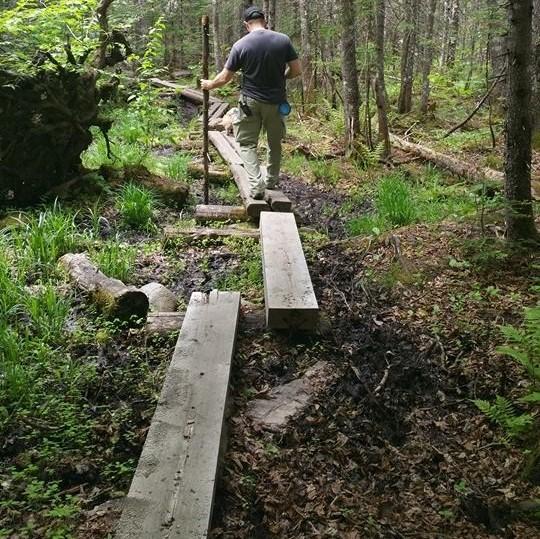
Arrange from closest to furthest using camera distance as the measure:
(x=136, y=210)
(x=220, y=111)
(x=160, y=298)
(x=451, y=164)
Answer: (x=160, y=298) → (x=136, y=210) → (x=451, y=164) → (x=220, y=111)

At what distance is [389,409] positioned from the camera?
3.62m

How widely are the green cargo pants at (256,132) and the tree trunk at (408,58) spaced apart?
9.16 m

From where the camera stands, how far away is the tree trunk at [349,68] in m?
10.3

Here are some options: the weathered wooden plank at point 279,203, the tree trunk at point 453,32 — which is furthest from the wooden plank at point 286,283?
the tree trunk at point 453,32

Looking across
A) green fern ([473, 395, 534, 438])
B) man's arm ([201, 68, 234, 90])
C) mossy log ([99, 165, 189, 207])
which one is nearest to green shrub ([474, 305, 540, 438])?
green fern ([473, 395, 534, 438])

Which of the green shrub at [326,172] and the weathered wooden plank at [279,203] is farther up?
the weathered wooden plank at [279,203]

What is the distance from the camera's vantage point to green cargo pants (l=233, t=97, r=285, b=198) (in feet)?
24.4

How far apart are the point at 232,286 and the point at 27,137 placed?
12.7 feet

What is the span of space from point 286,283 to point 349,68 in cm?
740

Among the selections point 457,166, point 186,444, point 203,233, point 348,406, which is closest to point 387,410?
point 348,406

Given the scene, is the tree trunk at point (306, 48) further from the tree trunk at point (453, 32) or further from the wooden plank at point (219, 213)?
the wooden plank at point (219, 213)

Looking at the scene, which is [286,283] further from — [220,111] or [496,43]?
[220,111]

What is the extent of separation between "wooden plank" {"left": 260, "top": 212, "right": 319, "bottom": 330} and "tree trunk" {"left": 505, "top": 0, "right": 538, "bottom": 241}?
79.3 inches

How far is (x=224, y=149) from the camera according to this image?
11.3 meters
